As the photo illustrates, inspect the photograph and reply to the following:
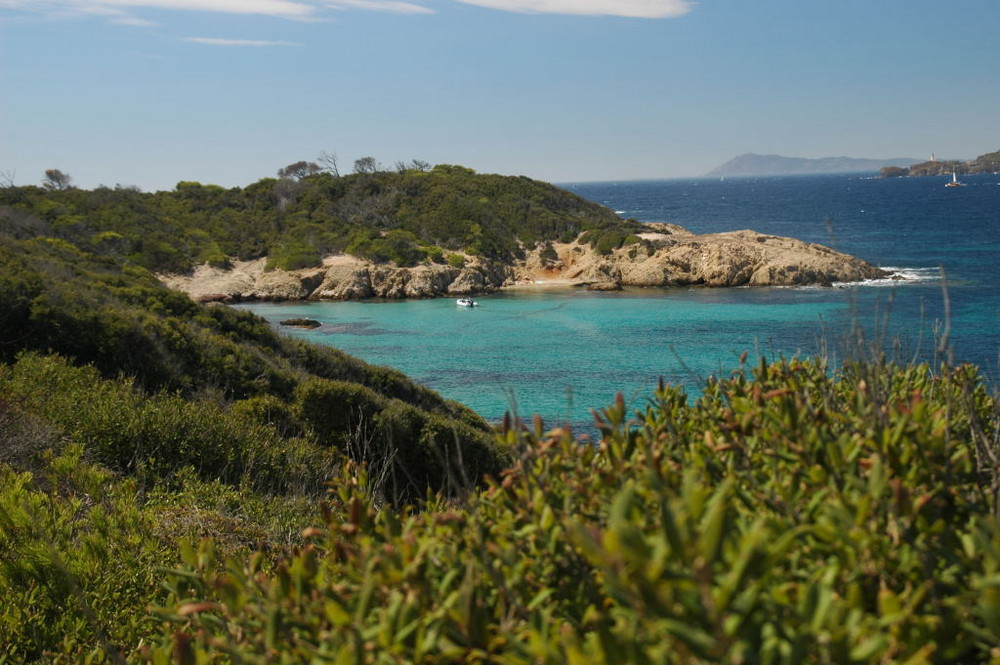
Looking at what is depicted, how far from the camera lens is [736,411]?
2.92 m

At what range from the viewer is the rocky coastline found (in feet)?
148

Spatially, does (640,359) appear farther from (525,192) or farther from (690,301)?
(525,192)

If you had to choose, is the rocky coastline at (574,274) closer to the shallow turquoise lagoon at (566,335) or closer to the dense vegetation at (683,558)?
the shallow turquoise lagoon at (566,335)

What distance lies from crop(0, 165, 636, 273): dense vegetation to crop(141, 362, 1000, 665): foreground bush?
43.1 meters

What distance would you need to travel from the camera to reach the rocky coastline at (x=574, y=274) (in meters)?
45.0

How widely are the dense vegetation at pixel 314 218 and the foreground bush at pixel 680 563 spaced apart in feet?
141

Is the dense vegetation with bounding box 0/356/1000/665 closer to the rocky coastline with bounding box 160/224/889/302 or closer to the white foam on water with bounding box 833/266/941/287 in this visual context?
the rocky coastline with bounding box 160/224/889/302

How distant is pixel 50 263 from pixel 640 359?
61.4ft

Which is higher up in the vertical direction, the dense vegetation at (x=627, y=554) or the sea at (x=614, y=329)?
the dense vegetation at (x=627, y=554)

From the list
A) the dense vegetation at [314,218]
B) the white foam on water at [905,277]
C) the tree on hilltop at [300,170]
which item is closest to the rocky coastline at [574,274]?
the white foam on water at [905,277]

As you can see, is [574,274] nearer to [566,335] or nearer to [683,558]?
[566,335]

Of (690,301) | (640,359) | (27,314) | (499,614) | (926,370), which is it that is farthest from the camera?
(690,301)

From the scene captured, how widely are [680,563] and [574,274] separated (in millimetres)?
49320

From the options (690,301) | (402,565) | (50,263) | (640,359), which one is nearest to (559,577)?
(402,565)
